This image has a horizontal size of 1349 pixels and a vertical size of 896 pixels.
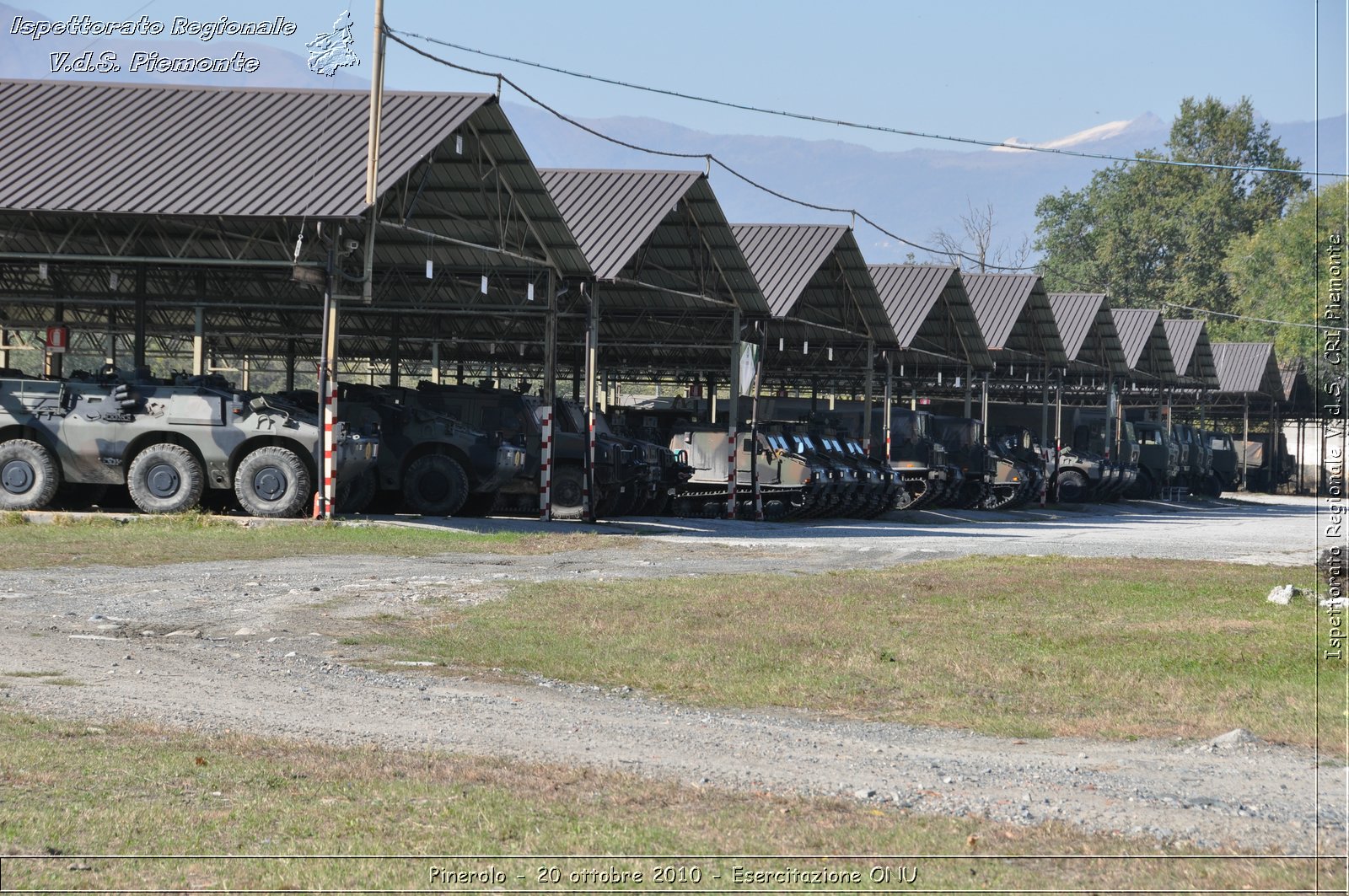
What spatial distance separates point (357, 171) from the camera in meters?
22.8

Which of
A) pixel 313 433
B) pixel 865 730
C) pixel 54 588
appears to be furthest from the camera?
pixel 313 433

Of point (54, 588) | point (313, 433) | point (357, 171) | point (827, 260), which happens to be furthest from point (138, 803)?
point (827, 260)

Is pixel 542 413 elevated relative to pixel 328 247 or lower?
lower

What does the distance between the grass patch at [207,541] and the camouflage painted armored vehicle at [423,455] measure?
11.4ft

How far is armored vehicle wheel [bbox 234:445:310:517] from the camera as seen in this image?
2203 centimetres

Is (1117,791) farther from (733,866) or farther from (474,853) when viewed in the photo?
(474,853)

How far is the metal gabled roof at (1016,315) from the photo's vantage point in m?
44.1

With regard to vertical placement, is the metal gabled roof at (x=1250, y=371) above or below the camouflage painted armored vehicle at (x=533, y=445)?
above

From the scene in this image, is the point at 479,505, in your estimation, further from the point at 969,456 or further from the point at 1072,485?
the point at 1072,485

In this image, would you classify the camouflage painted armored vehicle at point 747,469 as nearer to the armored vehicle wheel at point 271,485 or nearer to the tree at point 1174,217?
the armored vehicle wheel at point 271,485

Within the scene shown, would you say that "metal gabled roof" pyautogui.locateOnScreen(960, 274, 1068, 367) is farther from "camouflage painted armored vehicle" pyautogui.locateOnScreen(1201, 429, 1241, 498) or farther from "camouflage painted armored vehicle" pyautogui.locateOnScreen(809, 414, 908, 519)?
"camouflage painted armored vehicle" pyautogui.locateOnScreen(1201, 429, 1241, 498)

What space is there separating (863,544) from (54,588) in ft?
38.4

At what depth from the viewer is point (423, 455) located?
25062 mm

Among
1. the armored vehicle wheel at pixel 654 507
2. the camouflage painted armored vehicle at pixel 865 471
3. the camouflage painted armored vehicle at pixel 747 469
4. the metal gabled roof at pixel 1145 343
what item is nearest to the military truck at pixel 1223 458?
the metal gabled roof at pixel 1145 343
